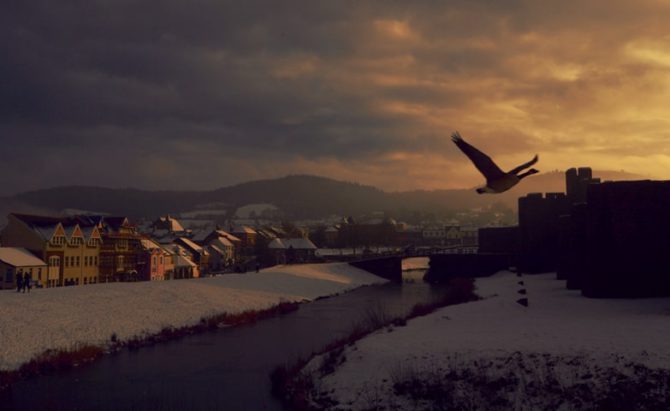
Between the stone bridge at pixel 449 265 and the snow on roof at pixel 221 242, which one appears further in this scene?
the snow on roof at pixel 221 242

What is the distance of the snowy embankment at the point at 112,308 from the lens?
33.2 metres

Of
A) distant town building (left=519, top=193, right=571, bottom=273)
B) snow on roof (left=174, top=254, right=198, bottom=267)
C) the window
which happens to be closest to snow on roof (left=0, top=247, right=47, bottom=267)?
the window

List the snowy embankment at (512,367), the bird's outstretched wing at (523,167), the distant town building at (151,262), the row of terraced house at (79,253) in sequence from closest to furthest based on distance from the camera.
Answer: the bird's outstretched wing at (523,167), the snowy embankment at (512,367), the row of terraced house at (79,253), the distant town building at (151,262)

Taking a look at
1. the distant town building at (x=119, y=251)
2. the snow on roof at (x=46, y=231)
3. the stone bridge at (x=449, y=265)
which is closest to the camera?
the snow on roof at (x=46, y=231)

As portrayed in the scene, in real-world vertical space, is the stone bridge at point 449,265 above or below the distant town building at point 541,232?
below

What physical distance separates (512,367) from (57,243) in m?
56.0

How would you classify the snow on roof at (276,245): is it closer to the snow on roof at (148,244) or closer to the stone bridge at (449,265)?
the stone bridge at (449,265)

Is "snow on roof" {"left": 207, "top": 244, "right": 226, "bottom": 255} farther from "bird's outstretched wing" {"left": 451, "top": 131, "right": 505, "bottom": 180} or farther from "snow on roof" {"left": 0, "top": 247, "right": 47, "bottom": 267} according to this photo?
"bird's outstretched wing" {"left": 451, "top": 131, "right": 505, "bottom": 180}

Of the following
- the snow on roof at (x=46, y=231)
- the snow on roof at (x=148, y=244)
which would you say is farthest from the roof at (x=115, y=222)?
the snow on roof at (x=46, y=231)

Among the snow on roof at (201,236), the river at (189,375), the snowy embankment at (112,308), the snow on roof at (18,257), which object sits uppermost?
the snow on roof at (201,236)

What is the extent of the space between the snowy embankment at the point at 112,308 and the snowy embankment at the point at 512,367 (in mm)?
15919

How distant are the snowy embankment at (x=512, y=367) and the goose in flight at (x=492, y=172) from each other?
31.2ft

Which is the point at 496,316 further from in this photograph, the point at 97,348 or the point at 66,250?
the point at 66,250

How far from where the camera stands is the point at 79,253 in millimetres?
68375
